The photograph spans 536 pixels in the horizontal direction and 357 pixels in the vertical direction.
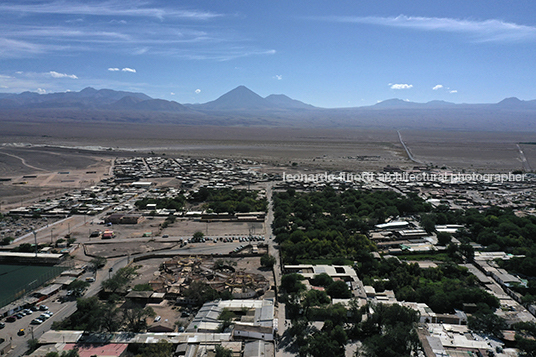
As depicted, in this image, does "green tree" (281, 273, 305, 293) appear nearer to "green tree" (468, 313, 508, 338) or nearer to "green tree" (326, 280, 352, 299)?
"green tree" (326, 280, 352, 299)

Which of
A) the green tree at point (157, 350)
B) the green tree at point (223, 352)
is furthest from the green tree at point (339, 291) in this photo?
the green tree at point (157, 350)

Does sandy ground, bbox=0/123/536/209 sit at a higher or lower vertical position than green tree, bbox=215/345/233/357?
higher

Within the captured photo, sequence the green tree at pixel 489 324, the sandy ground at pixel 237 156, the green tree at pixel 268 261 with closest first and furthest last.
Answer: the green tree at pixel 489 324 < the green tree at pixel 268 261 < the sandy ground at pixel 237 156

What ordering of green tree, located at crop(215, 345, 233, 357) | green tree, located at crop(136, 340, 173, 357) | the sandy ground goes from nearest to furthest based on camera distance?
1. green tree, located at crop(215, 345, 233, 357)
2. green tree, located at crop(136, 340, 173, 357)
3. the sandy ground

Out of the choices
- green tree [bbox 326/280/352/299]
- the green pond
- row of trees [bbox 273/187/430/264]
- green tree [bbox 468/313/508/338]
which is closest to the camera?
green tree [bbox 468/313/508/338]

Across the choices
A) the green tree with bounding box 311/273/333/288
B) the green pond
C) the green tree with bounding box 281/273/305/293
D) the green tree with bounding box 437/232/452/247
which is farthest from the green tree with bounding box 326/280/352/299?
the green pond

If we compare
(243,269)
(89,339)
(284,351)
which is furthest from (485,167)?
(89,339)

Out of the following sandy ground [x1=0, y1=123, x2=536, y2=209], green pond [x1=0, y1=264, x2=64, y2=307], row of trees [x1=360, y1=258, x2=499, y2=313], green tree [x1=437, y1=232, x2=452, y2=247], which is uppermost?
sandy ground [x1=0, y1=123, x2=536, y2=209]

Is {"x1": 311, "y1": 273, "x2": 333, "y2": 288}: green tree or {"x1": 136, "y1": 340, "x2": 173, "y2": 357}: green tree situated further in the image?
{"x1": 311, "y1": 273, "x2": 333, "y2": 288}: green tree

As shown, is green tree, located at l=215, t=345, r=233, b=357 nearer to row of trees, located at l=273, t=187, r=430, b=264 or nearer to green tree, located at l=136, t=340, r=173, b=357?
green tree, located at l=136, t=340, r=173, b=357

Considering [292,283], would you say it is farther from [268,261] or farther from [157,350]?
[157,350]

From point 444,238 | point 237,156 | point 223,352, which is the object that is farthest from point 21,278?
point 237,156

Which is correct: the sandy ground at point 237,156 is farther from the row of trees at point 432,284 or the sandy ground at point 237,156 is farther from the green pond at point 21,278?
the row of trees at point 432,284
